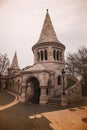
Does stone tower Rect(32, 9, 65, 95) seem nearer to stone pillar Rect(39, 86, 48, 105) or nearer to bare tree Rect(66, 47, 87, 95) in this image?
stone pillar Rect(39, 86, 48, 105)

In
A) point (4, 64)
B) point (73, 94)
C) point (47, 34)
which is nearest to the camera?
point (73, 94)

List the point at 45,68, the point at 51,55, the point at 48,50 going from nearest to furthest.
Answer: the point at 45,68, the point at 51,55, the point at 48,50

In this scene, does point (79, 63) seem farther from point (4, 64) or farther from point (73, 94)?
point (4, 64)

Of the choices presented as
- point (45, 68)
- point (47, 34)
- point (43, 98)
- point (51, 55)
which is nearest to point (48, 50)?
point (51, 55)

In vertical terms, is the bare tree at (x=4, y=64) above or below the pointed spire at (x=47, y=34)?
below

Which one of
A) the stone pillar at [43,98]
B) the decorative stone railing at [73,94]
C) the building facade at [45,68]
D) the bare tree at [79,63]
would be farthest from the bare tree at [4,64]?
the decorative stone railing at [73,94]

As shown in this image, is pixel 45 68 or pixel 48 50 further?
pixel 48 50

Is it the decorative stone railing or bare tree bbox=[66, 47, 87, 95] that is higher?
bare tree bbox=[66, 47, 87, 95]

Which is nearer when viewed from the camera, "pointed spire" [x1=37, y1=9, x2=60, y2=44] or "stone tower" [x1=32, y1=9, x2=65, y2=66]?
"stone tower" [x1=32, y1=9, x2=65, y2=66]

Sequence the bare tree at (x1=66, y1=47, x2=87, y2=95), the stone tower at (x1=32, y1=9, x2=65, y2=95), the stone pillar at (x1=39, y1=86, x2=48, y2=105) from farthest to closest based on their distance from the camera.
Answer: the bare tree at (x1=66, y1=47, x2=87, y2=95) < the stone tower at (x1=32, y1=9, x2=65, y2=95) < the stone pillar at (x1=39, y1=86, x2=48, y2=105)

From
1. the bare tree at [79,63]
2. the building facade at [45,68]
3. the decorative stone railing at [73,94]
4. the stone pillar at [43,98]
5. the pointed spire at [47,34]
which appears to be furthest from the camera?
the bare tree at [79,63]

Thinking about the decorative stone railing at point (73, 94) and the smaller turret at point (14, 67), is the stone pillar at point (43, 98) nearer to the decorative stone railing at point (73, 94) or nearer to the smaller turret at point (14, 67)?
the decorative stone railing at point (73, 94)

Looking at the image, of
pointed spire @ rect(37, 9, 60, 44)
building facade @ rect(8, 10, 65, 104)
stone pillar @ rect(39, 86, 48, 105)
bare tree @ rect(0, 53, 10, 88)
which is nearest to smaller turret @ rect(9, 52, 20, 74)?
bare tree @ rect(0, 53, 10, 88)

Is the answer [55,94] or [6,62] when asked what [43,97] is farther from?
[6,62]
